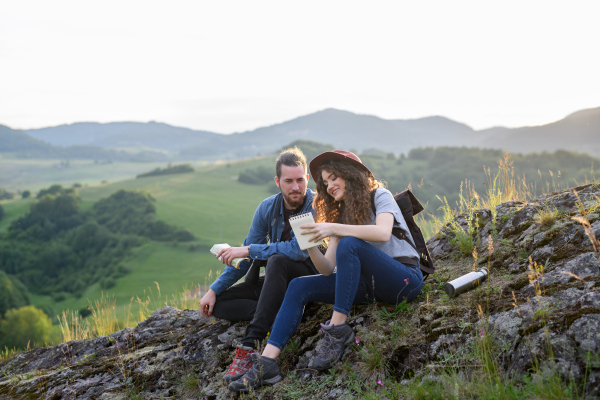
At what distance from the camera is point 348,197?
3176mm

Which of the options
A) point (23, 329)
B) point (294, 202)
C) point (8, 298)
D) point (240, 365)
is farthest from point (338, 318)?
point (8, 298)

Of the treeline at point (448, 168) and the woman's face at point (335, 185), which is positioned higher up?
the woman's face at point (335, 185)

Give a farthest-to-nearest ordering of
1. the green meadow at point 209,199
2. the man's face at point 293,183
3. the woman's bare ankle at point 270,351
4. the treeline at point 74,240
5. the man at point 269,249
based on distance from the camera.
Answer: the treeline at point 74,240 < the green meadow at point 209,199 < the man's face at point 293,183 < the man at point 269,249 < the woman's bare ankle at point 270,351

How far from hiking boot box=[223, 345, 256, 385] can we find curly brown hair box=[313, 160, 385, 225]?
126 cm

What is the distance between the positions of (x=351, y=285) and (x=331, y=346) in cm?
47

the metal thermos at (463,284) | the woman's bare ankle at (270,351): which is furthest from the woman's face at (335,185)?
the woman's bare ankle at (270,351)

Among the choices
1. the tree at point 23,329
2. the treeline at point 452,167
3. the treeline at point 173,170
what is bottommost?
the tree at point 23,329

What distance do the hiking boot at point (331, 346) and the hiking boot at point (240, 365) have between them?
544 mm

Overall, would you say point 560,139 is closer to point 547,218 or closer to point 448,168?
point 448,168

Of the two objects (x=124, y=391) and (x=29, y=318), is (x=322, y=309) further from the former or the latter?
(x=29, y=318)

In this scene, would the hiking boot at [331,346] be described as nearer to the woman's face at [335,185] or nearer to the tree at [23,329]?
the woman's face at [335,185]

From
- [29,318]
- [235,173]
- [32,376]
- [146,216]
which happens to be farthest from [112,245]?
[32,376]

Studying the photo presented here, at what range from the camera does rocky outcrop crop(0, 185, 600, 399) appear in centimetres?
216

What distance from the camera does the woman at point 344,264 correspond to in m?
2.79
